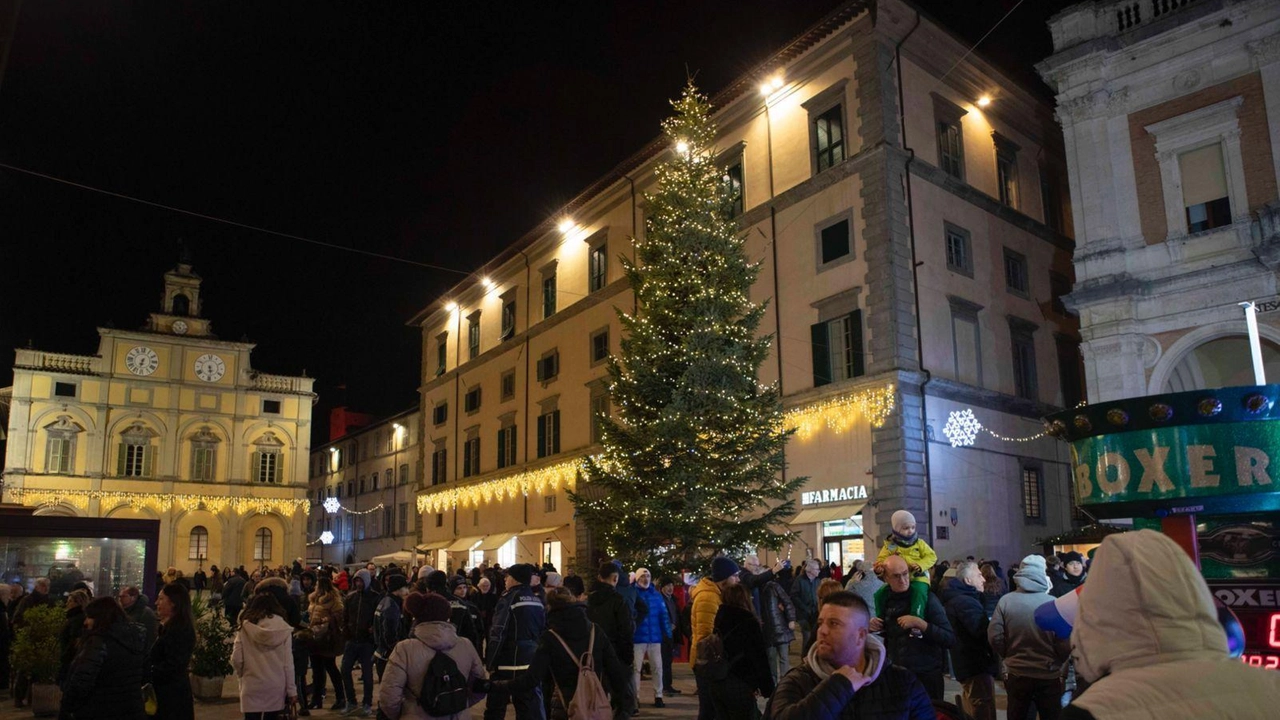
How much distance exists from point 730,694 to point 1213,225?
1898cm

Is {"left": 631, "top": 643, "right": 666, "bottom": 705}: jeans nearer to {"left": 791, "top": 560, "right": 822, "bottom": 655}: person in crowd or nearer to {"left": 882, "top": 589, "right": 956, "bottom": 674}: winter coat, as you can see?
{"left": 791, "top": 560, "right": 822, "bottom": 655}: person in crowd

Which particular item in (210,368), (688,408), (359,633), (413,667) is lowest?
(359,633)

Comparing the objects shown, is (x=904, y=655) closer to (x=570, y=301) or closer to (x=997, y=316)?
(x=997, y=316)

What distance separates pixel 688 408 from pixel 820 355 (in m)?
7.57

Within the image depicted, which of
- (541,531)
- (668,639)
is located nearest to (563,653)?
(668,639)

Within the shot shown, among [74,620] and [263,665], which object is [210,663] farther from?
[263,665]

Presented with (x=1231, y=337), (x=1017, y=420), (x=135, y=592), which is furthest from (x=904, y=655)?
(x=1017, y=420)

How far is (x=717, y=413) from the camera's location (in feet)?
63.2

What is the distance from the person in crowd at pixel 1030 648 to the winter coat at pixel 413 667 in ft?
13.6

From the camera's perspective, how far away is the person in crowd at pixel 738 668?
7.00 metres

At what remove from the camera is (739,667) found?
23.4 ft

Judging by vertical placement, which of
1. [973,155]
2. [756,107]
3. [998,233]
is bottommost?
[998,233]

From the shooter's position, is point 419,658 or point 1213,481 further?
point 1213,481

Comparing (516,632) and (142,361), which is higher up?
(142,361)
